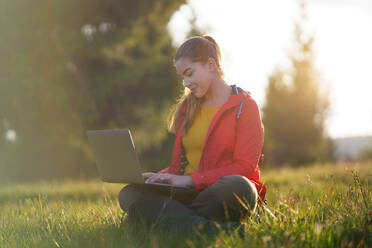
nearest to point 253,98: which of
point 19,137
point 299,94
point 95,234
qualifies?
point 95,234

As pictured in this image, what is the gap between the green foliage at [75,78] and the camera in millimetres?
11836

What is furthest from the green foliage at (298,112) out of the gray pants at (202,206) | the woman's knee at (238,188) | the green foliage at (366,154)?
the woman's knee at (238,188)

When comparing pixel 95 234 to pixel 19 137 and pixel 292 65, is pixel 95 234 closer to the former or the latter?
pixel 19 137

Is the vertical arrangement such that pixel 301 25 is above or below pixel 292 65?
above

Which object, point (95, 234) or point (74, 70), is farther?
point (74, 70)

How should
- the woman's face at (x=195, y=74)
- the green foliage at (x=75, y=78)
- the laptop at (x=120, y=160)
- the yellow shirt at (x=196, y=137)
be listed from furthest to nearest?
the green foliage at (x=75, y=78)
the yellow shirt at (x=196, y=137)
the woman's face at (x=195, y=74)
the laptop at (x=120, y=160)

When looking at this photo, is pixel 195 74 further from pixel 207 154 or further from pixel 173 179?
pixel 173 179

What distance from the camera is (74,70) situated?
A: 12703 millimetres

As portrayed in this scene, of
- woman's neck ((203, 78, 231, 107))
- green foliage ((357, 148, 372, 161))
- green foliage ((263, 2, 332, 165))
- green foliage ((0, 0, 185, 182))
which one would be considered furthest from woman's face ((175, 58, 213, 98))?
green foliage ((357, 148, 372, 161))

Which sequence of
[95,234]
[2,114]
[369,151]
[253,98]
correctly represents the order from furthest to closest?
[369,151] < [2,114] < [253,98] < [95,234]

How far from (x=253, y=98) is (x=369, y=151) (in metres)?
28.0

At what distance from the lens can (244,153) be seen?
3027mm

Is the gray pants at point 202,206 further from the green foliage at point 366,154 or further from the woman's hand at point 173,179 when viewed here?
the green foliage at point 366,154

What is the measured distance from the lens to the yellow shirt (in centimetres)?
349
